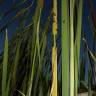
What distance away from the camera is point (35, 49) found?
18.7 inches

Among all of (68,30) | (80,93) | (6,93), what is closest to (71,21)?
(68,30)

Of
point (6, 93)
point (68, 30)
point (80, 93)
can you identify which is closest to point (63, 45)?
point (68, 30)

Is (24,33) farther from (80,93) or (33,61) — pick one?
(80,93)

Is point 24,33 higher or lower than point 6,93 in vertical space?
higher

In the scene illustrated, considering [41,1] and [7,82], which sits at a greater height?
[41,1]

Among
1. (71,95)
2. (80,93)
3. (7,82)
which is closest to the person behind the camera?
(71,95)

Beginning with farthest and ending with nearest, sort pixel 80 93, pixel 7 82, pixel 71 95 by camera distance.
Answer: pixel 80 93, pixel 7 82, pixel 71 95

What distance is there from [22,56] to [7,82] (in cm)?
9

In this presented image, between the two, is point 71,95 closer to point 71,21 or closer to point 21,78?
point 71,21

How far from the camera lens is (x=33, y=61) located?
1.54 ft

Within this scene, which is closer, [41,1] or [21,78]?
[41,1]

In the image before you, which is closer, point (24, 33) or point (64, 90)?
point (64, 90)

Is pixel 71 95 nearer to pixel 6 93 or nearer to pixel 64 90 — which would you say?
pixel 64 90

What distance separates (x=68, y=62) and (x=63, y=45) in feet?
0.09
